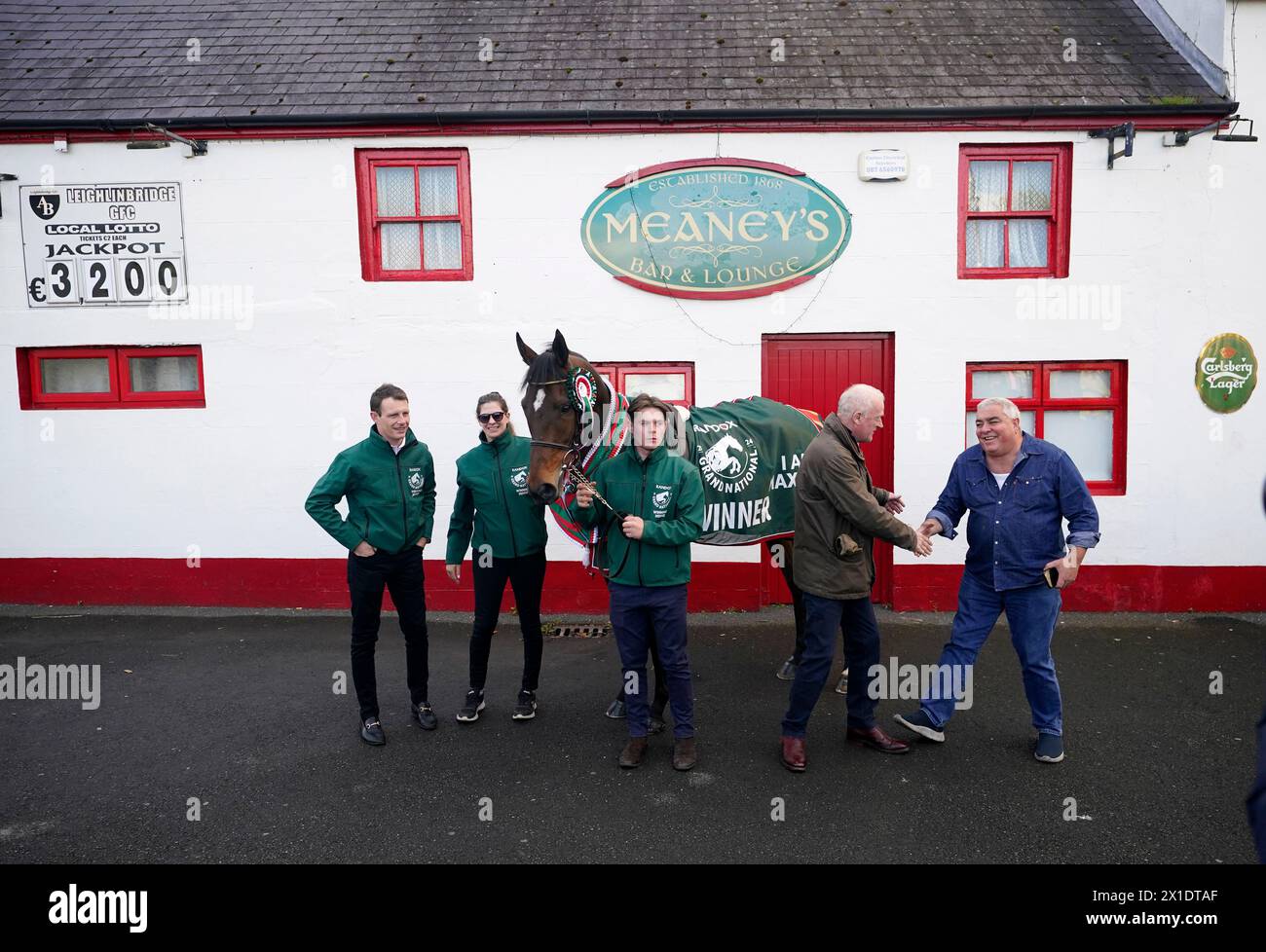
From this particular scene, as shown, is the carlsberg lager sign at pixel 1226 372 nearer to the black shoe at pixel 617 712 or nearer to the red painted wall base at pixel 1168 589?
the red painted wall base at pixel 1168 589

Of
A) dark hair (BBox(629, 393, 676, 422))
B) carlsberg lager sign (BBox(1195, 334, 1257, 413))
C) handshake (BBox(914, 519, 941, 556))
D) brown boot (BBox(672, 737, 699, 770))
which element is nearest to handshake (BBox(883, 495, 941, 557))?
handshake (BBox(914, 519, 941, 556))

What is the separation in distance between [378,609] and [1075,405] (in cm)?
655

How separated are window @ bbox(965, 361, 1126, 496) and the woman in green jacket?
4633mm

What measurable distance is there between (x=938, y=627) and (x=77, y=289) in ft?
28.9

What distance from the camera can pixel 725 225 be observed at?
24.2ft

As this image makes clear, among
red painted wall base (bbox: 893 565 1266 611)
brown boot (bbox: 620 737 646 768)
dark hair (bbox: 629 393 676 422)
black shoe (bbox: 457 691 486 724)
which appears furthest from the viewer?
red painted wall base (bbox: 893 565 1266 611)

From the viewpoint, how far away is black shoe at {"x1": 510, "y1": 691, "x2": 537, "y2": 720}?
5211 millimetres

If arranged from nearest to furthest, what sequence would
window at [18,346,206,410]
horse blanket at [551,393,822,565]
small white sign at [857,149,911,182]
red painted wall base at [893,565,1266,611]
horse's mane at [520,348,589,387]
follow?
horse's mane at [520,348,589,387], horse blanket at [551,393,822,565], small white sign at [857,149,911,182], red painted wall base at [893,565,1266,611], window at [18,346,206,410]

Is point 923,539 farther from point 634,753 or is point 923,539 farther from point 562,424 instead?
point 562,424

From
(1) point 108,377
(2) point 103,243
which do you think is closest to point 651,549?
(1) point 108,377

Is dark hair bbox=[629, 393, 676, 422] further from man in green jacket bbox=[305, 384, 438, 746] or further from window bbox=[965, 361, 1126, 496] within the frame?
window bbox=[965, 361, 1126, 496]

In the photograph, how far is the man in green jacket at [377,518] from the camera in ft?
15.3

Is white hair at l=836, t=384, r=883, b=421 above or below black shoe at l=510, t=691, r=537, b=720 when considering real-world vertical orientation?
above

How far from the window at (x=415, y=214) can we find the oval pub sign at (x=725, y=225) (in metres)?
1.35
